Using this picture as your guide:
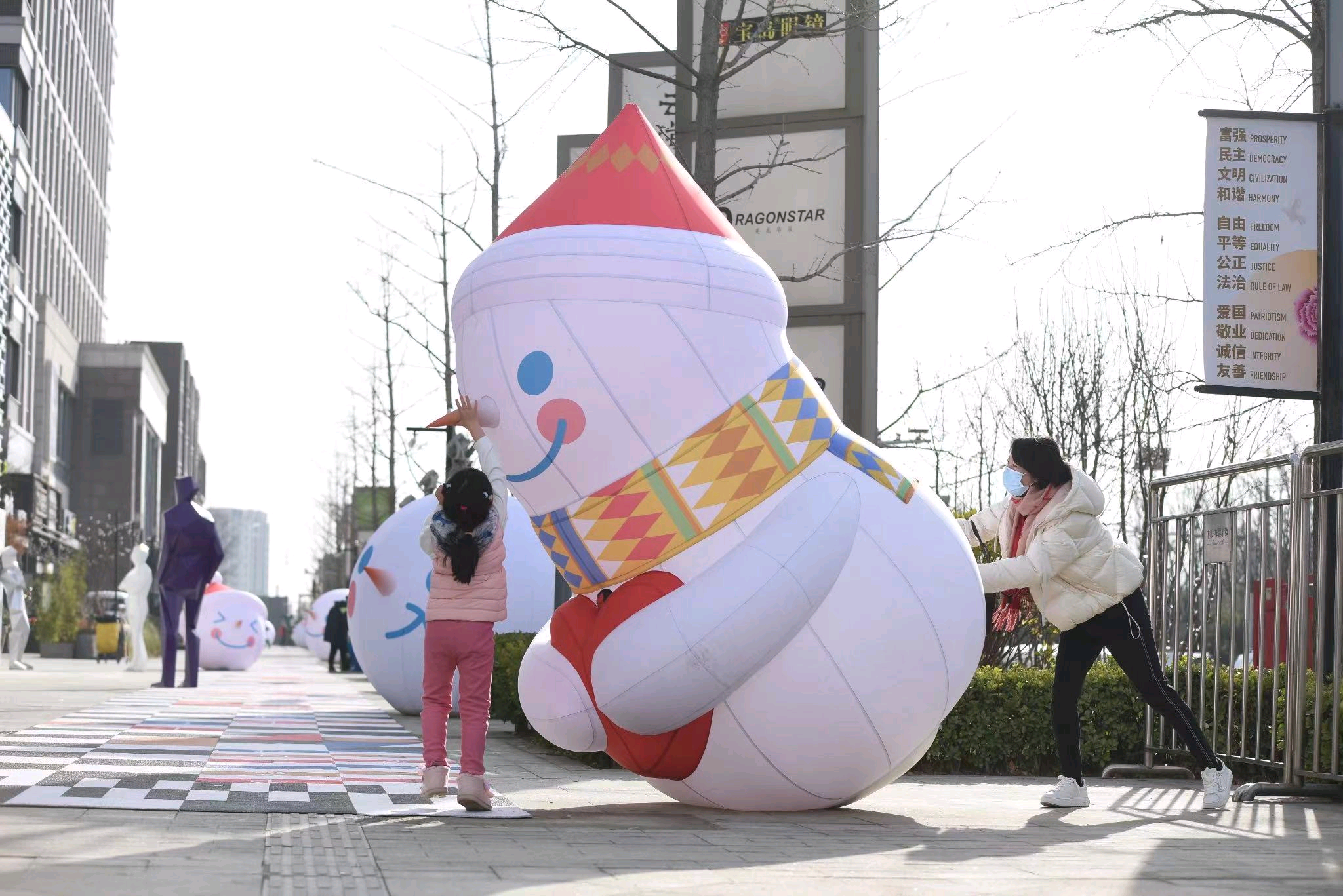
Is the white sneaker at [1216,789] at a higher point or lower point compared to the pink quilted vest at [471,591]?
lower

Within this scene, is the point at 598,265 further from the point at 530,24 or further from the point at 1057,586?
the point at 530,24

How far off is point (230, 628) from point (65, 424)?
198 ft

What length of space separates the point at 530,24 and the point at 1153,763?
687cm

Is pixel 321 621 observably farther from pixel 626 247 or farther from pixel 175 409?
pixel 175 409

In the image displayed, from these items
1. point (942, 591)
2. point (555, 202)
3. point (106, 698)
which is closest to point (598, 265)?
point (555, 202)

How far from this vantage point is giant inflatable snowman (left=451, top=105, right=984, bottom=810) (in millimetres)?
6715

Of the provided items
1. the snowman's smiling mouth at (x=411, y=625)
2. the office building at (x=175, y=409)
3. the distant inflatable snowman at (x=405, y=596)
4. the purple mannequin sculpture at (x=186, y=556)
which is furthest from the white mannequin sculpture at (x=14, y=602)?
the office building at (x=175, y=409)

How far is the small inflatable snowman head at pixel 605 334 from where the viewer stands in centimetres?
694

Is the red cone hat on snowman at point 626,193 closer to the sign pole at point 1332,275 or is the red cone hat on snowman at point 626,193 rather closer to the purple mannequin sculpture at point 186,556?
the sign pole at point 1332,275

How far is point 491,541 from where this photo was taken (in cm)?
734

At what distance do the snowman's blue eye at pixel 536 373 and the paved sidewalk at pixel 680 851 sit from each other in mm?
1788

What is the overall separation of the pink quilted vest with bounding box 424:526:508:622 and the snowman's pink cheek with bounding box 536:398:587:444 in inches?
24.3

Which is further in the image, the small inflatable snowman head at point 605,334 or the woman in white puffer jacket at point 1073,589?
A: the woman in white puffer jacket at point 1073,589

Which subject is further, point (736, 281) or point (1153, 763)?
point (1153, 763)
